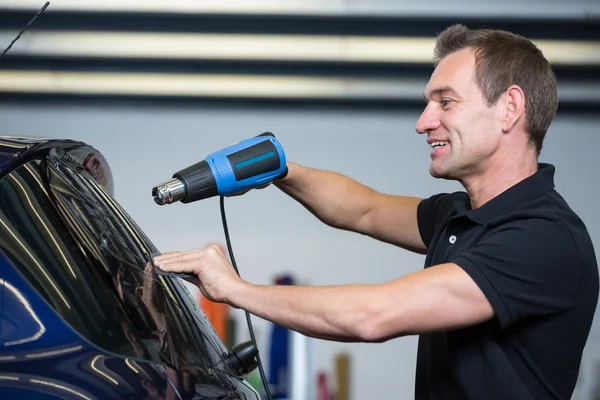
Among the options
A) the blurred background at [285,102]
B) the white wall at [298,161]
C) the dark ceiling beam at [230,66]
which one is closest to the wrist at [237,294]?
the blurred background at [285,102]

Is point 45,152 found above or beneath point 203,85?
beneath

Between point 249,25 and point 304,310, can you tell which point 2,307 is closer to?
point 304,310

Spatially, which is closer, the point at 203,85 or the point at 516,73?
the point at 516,73

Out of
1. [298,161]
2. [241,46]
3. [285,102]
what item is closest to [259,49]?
[241,46]

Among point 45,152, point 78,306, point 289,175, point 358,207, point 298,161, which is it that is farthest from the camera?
point 298,161

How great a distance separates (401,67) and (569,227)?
10.3ft

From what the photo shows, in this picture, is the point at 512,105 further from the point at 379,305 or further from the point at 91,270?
the point at 91,270

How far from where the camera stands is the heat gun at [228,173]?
168cm

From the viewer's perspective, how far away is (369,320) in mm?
1464

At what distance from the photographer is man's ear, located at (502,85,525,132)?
1761 millimetres

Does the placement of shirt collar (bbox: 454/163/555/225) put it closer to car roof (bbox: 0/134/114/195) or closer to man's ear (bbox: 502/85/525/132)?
man's ear (bbox: 502/85/525/132)

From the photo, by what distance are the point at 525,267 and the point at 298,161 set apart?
311 cm

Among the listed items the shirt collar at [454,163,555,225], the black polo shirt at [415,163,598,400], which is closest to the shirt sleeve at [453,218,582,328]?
the black polo shirt at [415,163,598,400]

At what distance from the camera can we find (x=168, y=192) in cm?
165
